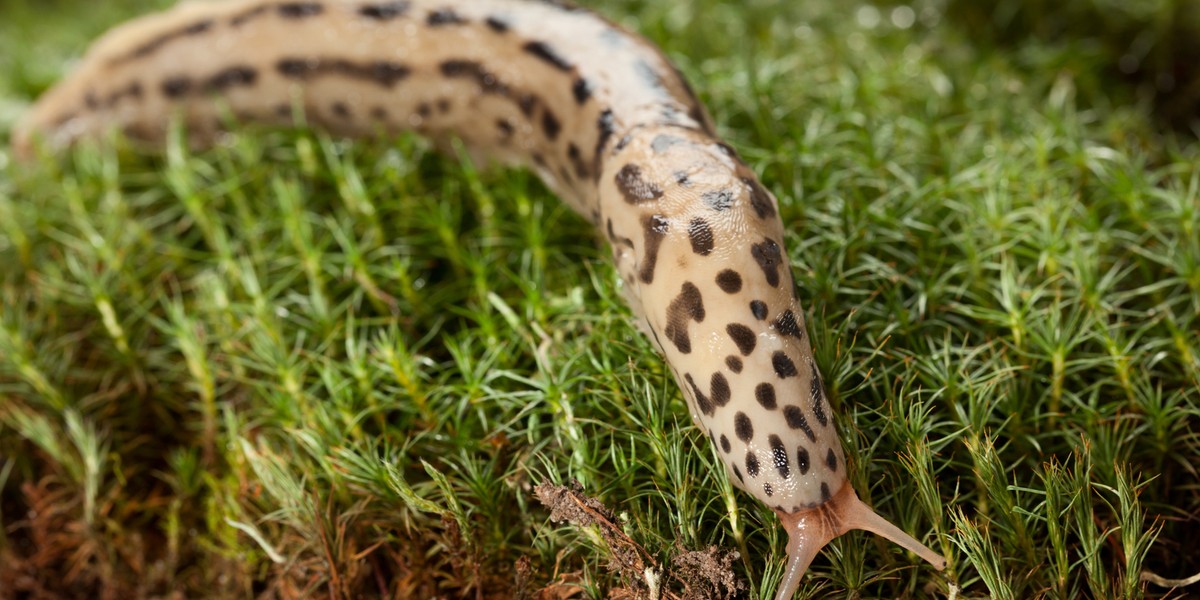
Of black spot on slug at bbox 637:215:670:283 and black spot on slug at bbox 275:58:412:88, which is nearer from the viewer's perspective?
black spot on slug at bbox 637:215:670:283

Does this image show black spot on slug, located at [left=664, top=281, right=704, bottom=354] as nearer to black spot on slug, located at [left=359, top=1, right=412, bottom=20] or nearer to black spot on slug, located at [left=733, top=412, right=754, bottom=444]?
black spot on slug, located at [left=733, top=412, right=754, bottom=444]

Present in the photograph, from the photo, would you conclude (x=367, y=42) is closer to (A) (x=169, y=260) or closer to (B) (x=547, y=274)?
(A) (x=169, y=260)

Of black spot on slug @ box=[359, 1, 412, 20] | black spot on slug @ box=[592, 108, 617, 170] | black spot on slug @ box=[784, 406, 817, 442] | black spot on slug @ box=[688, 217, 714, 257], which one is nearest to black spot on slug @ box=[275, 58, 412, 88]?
black spot on slug @ box=[359, 1, 412, 20]

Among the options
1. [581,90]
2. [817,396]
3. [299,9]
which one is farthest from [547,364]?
[299,9]

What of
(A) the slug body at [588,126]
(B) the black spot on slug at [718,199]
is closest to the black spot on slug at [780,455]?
(A) the slug body at [588,126]

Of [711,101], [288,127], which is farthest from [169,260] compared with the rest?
[711,101]

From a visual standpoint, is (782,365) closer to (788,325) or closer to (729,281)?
(788,325)

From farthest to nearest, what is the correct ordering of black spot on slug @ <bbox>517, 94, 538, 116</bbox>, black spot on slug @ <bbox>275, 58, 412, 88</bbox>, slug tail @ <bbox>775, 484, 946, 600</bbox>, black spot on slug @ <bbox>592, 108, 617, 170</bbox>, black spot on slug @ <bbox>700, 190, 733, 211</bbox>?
black spot on slug @ <bbox>275, 58, 412, 88</bbox> → black spot on slug @ <bbox>517, 94, 538, 116</bbox> → black spot on slug @ <bbox>592, 108, 617, 170</bbox> → black spot on slug @ <bbox>700, 190, 733, 211</bbox> → slug tail @ <bbox>775, 484, 946, 600</bbox>
